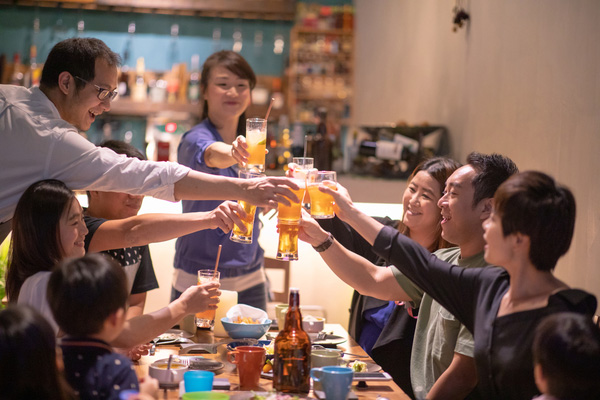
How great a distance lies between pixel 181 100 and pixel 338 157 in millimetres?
2700

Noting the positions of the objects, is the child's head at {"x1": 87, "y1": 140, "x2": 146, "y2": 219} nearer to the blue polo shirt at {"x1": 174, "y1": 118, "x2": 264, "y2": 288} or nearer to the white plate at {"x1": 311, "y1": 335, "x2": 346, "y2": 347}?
the blue polo shirt at {"x1": 174, "y1": 118, "x2": 264, "y2": 288}

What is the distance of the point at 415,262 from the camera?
1970mm

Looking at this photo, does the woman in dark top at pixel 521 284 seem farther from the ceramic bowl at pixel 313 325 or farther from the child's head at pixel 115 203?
the child's head at pixel 115 203

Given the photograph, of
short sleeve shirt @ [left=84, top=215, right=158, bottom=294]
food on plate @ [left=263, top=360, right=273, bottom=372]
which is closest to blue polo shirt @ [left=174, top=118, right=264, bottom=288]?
short sleeve shirt @ [left=84, top=215, right=158, bottom=294]

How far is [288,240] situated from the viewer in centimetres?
221

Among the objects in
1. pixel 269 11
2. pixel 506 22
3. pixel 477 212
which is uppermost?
pixel 269 11

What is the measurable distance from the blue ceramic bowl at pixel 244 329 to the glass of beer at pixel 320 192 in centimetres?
47

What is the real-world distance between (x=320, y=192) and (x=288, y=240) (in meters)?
0.19

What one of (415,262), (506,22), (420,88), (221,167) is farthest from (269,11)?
(415,262)

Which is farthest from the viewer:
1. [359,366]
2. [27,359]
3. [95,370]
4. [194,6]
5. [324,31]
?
[324,31]

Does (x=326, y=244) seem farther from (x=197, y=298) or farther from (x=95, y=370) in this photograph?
(x=95, y=370)

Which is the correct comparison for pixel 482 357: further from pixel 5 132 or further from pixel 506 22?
pixel 506 22

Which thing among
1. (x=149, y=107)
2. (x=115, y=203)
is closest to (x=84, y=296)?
(x=115, y=203)

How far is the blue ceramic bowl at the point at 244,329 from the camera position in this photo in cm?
234
